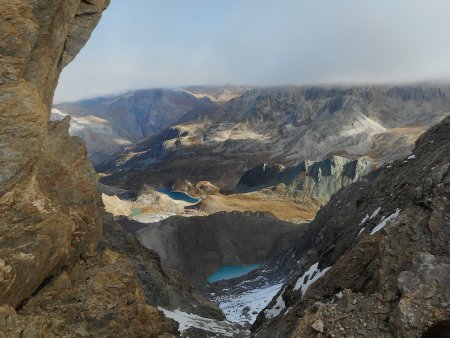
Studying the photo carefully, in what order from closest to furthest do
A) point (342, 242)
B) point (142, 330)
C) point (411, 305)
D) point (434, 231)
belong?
1. point (411, 305)
2. point (434, 231)
3. point (142, 330)
4. point (342, 242)

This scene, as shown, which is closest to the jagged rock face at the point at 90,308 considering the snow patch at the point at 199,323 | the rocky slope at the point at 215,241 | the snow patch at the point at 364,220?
the snow patch at the point at 199,323

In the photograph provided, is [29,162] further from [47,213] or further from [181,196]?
[181,196]

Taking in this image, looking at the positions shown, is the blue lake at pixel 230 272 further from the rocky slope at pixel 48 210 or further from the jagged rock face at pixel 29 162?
→ the jagged rock face at pixel 29 162

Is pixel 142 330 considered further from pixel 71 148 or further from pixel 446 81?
pixel 446 81

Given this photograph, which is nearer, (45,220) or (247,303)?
(45,220)

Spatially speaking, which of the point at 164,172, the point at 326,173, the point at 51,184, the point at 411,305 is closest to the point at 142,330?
the point at 51,184

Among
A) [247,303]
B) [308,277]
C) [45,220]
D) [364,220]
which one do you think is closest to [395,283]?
[45,220]
